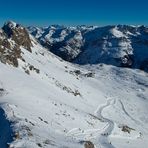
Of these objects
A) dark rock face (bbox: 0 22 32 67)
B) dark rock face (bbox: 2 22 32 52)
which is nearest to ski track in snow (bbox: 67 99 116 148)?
dark rock face (bbox: 0 22 32 67)

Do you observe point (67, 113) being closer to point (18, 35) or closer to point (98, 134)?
point (98, 134)

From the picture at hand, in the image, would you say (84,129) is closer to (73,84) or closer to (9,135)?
(9,135)

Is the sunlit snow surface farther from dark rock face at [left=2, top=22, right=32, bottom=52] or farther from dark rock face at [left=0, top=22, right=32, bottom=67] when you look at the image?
dark rock face at [left=2, top=22, right=32, bottom=52]

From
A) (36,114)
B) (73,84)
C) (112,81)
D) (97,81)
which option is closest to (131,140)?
(36,114)

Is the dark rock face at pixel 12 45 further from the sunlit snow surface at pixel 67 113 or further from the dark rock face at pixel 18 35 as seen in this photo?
the sunlit snow surface at pixel 67 113

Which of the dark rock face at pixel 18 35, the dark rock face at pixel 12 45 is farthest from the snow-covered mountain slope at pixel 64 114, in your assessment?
the dark rock face at pixel 18 35

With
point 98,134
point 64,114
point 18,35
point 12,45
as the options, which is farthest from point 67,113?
point 18,35
